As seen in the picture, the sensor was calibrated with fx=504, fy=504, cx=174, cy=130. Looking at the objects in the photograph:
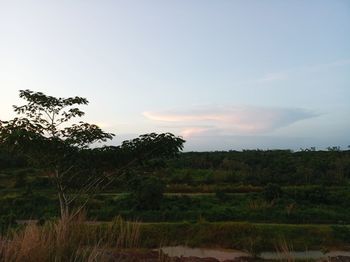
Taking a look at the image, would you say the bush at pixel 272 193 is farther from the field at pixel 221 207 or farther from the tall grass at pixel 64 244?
the tall grass at pixel 64 244

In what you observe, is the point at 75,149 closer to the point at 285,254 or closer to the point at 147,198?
the point at 285,254

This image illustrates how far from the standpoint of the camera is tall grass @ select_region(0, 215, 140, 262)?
6358 mm

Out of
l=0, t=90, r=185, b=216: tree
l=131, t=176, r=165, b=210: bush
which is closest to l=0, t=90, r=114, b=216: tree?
l=0, t=90, r=185, b=216: tree

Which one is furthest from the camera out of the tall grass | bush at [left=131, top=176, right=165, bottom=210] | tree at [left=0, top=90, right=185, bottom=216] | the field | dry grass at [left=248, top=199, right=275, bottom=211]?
dry grass at [left=248, top=199, right=275, bottom=211]

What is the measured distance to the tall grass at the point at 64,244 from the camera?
636 cm

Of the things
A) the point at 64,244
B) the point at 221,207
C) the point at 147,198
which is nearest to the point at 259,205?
the point at 221,207

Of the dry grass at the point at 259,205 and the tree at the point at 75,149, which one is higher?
the tree at the point at 75,149

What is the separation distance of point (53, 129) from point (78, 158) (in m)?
1.21

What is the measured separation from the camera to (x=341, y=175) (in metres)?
47.8

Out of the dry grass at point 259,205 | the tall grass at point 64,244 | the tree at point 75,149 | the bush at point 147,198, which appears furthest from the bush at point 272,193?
the tall grass at point 64,244

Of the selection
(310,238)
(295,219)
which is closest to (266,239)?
(310,238)

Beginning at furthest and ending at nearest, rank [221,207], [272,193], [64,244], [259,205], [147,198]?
1. [272,193]
2. [259,205]
3. [221,207]
4. [147,198]
5. [64,244]

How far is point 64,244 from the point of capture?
22.7 feet

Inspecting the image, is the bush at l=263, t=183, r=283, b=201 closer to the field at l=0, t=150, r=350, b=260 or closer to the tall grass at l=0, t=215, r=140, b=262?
the field at l=0, t=150, r=350, b=260
